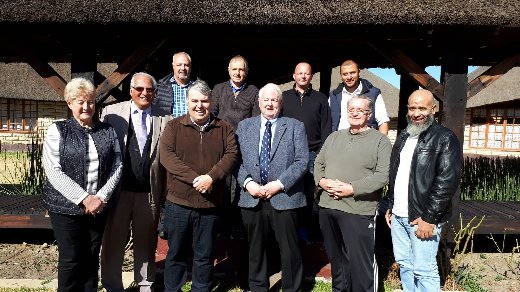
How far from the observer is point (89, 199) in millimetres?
A: 3125

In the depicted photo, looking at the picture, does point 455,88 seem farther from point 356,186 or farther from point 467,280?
point 356,186

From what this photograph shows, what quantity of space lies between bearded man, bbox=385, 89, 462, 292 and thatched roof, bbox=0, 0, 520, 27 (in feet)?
5.08

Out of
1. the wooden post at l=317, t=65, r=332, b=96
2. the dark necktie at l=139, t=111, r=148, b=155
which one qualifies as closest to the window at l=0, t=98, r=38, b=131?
the wooden post at l=317, t=65, r=332, b=96

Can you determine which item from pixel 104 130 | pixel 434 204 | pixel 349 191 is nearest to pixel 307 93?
pixel 349 191

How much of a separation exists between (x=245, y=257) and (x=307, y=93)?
1703 millimetres

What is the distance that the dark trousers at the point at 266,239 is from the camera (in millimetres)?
3574

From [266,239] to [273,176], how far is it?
1.91ft

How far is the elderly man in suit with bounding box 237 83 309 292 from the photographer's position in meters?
3.52

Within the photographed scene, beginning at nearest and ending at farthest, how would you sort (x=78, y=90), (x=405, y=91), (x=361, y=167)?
(x=78, y=90), (x=361, y=167), (x=405, y=91)

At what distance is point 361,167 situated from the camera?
131 inches

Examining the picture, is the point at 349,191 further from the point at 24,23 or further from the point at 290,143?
the point at 24,23

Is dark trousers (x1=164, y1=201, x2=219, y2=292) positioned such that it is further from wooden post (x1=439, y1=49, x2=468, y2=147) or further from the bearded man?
wooden post (x1=439, y1=49, x2=468, y2=147)

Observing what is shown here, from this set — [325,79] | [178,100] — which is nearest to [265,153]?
[178,100]

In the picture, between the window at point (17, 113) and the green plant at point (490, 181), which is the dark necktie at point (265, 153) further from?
the window at point (17, 113)
